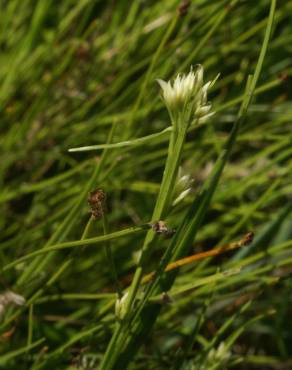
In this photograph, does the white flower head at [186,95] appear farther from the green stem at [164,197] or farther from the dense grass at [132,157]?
the dense grass at [132,157]

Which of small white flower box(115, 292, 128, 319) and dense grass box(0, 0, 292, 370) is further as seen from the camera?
dense grass box(0, 0, 292, 370)

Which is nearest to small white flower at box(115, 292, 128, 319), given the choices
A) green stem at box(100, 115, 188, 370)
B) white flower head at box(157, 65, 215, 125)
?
green stem at box(100, 115, 188, 370)

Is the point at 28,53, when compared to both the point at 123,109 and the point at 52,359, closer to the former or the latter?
the point at 123,109

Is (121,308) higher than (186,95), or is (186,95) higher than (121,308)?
(186,95)

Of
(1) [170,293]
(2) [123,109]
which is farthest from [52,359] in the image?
(2) [123,109]

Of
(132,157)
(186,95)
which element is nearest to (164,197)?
(186,95)

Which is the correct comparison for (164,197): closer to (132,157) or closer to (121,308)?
(121,308)

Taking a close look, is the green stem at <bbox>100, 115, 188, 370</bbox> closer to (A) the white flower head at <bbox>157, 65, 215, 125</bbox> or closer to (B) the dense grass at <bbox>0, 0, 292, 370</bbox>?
(A) the white flower head at <bbox>157, 65, 215, 125</bbox>

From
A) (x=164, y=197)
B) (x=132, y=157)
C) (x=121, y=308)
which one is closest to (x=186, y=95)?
(x=164, y=197)

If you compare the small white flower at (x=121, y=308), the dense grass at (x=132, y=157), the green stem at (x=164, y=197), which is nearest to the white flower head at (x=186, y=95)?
the green stem at (x=164, y=197)

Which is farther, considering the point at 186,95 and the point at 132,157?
the point at 132,157

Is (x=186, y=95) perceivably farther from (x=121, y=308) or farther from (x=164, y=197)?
(x=121, y=308)
